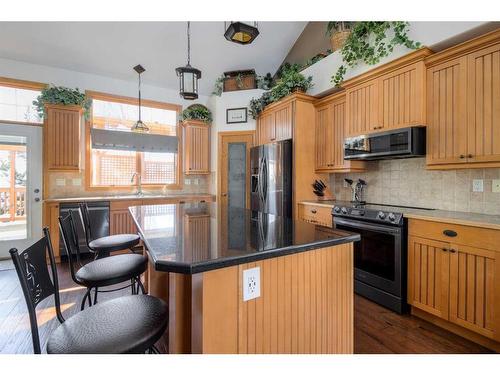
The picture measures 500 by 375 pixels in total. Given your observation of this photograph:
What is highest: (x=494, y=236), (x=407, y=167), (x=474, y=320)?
(x=407, y=167)

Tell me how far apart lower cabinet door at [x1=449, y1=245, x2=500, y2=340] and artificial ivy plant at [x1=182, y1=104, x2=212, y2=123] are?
14.5ft

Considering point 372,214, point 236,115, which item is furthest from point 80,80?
point 372,214

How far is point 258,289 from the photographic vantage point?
103cm

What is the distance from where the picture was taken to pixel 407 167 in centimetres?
284

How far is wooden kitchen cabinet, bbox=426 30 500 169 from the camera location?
196 centimetres

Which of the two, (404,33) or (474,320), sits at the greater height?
(404,33)

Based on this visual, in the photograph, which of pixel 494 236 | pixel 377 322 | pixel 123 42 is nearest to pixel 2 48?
pixel 123 42

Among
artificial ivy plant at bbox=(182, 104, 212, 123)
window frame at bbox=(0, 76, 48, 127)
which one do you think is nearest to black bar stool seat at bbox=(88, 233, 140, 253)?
window frame at bbox=(0, 76, 48, 127)

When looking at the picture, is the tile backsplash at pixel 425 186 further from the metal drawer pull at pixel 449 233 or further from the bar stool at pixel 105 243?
the bar stool at pixel 105 243

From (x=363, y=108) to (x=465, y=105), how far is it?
978mm

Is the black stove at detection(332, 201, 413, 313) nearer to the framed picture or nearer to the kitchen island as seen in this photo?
the kitchen island

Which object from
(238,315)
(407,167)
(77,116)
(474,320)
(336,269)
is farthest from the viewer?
(77,116)

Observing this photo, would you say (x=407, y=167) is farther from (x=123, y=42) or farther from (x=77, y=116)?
(x=77, y=116)
